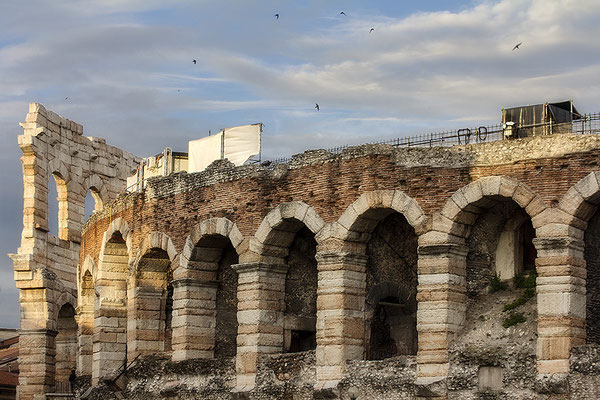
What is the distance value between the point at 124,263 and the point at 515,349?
1541cm

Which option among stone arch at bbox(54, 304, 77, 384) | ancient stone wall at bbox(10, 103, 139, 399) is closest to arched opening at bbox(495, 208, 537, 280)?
ancient stone wall at bbox(10, 103, 139, 399)

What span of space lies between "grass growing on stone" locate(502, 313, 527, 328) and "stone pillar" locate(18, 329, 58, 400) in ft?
68.2

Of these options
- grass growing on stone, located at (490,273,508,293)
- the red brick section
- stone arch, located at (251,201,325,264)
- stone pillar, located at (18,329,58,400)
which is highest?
the red brick section

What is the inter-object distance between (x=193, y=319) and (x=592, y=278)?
11047mm

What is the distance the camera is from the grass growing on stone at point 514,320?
25969 millimetres

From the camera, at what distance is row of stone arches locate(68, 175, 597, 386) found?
87.1ft

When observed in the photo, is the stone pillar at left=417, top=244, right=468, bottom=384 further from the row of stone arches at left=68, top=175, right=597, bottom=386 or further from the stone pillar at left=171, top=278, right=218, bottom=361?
the stone pillar at left=171, top=278, right=218, bottom=361

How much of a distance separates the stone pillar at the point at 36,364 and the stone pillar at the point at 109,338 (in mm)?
5977

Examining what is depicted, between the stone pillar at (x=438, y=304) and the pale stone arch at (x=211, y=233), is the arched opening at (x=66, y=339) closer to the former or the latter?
the pale stone arch at (x=211, y=233)

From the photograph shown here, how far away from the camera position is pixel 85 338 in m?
39.6

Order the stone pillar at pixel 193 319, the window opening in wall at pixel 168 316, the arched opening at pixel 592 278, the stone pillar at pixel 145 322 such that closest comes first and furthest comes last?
the arched opening at pixel 592 278 < the stone pillar at pixel 193 319 < the stone pillar at pixel 145 322 < the window opening in wall at pixel 168 316

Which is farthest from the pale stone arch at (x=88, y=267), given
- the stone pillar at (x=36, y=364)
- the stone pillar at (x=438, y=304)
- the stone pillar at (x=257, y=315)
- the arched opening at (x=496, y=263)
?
the arched opening at (x=496, y=263)

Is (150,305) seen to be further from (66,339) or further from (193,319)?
(66,339)

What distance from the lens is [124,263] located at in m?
37.3
